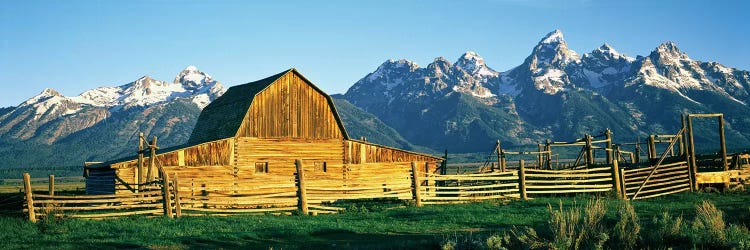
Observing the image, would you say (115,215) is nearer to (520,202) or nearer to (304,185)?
(304,185)

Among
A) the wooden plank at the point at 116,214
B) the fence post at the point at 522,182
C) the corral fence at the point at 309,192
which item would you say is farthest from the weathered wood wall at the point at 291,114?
the fence post at the point at 522,182

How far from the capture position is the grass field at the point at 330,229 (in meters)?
A: 14.7

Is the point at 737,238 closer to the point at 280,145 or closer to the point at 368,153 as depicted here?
the point at 368,153

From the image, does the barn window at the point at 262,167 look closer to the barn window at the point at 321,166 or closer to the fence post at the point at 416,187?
the barn window at the point at 321,166

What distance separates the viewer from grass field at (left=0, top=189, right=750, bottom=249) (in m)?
14.7

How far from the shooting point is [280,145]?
3538 centimetres

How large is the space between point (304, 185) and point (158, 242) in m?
8.21

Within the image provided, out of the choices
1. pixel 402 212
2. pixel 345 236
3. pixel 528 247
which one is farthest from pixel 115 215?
pixel 528 247

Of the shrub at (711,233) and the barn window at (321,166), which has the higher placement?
the barn window at (321,166)

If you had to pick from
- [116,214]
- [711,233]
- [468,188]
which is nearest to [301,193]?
[116,214]

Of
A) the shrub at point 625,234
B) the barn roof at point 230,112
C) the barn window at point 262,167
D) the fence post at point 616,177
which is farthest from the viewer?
the barn roof at point 230,112

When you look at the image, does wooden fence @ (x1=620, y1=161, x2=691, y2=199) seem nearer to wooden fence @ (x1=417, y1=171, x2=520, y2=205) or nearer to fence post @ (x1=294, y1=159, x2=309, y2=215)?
wooden fence @ (x1=417, y1=171, x2=520, y2=205)

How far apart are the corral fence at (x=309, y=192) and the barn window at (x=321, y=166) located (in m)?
7.79

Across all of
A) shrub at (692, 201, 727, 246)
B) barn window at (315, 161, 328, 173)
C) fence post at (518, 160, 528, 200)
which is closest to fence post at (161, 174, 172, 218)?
fence post at (518, 160, 528, 200)
